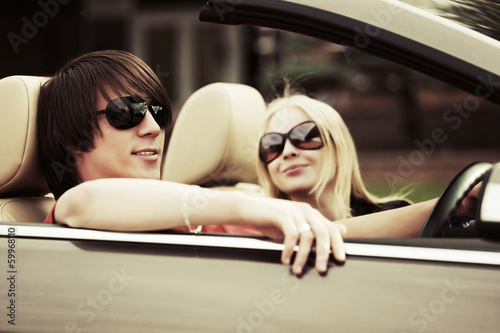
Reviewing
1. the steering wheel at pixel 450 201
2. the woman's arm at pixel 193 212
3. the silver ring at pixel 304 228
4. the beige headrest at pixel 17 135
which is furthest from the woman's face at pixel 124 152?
the steering wheel at pixel 450 201

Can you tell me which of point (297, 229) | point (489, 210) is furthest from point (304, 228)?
point (489, 210)

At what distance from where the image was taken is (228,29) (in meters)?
13.5

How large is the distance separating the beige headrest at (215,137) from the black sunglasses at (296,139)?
0.09 metres

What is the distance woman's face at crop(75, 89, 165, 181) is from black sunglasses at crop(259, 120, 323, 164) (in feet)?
2.72

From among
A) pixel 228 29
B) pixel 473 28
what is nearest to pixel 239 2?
pixel 473 28

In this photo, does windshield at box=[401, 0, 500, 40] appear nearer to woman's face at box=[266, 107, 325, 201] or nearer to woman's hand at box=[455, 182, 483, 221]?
woman's hand at box=[455, 182, 483, 221]

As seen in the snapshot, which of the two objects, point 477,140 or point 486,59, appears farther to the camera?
point 477,140

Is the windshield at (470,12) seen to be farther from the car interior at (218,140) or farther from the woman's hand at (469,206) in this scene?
the car interior at (218,140)

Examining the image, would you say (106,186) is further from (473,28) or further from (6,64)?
(6,64)

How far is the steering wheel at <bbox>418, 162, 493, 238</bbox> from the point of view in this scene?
4.97ft

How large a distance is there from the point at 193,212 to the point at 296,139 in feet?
4.41

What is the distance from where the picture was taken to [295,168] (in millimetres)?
2771

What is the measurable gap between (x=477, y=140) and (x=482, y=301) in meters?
12.7

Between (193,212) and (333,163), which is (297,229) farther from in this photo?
(333,163)
